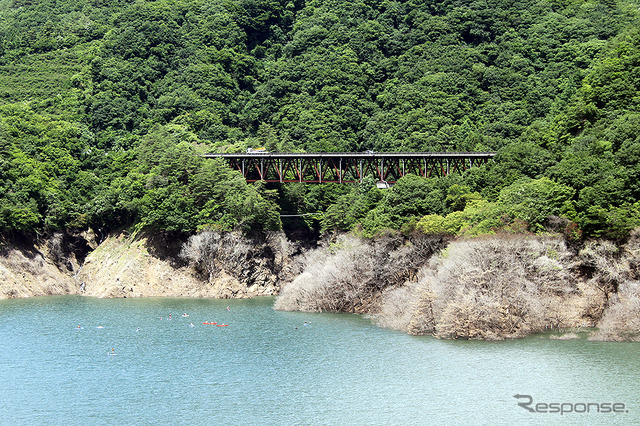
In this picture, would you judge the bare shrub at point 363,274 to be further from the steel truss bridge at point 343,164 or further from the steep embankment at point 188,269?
the steel truss bridge at point 343,164

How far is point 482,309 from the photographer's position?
54.4 m

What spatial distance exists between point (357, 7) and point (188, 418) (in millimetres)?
119165

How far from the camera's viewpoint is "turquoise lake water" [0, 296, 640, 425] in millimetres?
39281

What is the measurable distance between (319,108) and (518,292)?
7128 centimetres

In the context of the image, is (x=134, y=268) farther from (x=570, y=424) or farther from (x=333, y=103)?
(x=570, y=424)

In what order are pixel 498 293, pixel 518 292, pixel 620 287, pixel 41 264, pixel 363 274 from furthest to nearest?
pixel 41 264, pixel 363 274, pixel 620 287, pixel 518 292, pixel 498 293

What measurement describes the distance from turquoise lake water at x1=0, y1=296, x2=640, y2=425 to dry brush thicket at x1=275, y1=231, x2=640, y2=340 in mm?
2008

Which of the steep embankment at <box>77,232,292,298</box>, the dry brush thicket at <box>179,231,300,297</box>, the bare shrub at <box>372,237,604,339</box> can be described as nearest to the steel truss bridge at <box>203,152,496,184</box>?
the steep embankment at <box>77,232,292,298</box>

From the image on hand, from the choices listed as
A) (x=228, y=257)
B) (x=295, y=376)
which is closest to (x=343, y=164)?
(x=228, y=257)

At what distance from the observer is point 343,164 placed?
10094 cm

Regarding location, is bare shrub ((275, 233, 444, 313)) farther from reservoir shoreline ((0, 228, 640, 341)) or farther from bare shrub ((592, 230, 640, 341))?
bare shrub ((592, 230, 640, 341))

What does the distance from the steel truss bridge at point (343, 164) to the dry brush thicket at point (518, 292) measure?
29410 mm

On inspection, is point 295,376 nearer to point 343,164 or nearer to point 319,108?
point 343,164

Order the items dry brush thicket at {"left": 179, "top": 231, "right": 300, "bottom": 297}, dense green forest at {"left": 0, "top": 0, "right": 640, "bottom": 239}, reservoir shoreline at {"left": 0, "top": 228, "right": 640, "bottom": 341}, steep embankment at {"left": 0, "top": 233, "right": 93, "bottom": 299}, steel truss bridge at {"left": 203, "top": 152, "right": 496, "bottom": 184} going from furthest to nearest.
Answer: steel truss bridge at {"left": 203, "top": 152, "right": 496, "bottom": 184}, dry brush thicket at {"left": 179, "top": 231, "right": 300, "bottom": 297}, steep embankment at {"left": 0, "top": 233, "right": 93, "bottom": 299}, dense green forest at {"left": 0, "top": 0, "right": 640, "bottom": 239}, reservoir shoreline at {"left": 0, "top": 228, "right": 640, "bottom": 341}
